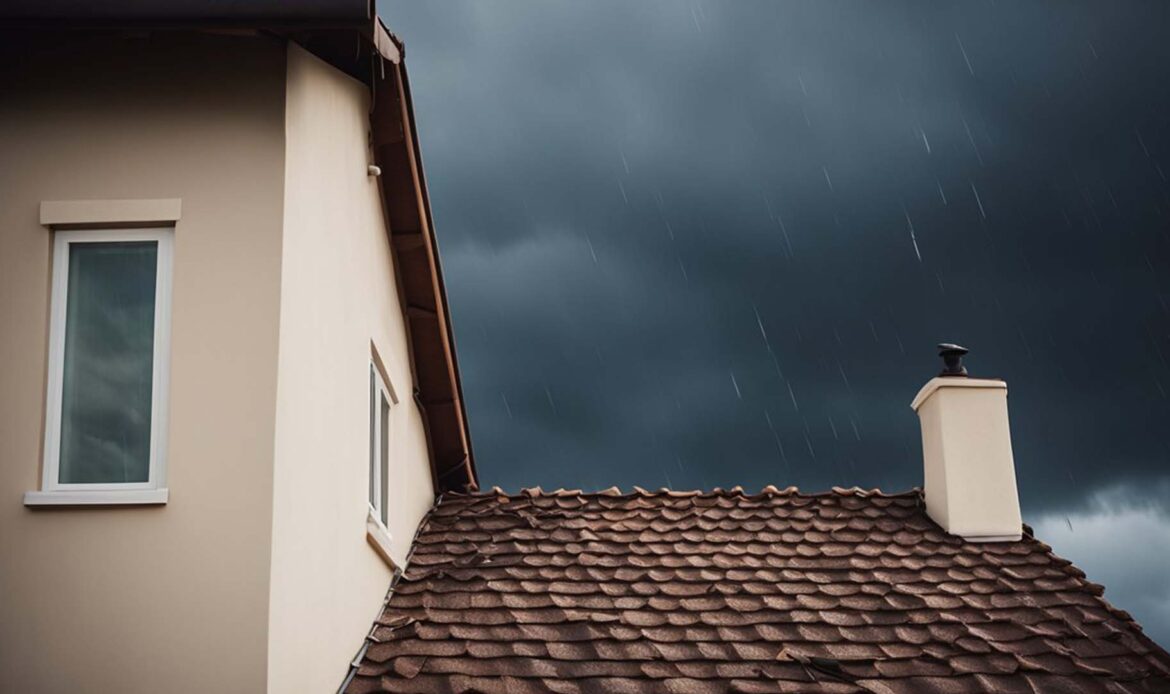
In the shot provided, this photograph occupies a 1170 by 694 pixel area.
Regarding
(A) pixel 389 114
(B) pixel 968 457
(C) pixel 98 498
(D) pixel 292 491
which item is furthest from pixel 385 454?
(B) pixel 968 457

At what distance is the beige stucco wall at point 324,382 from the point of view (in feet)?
24.8

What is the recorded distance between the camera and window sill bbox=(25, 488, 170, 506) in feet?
23.2

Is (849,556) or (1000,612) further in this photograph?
(849,556)

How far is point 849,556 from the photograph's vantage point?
1159 cm

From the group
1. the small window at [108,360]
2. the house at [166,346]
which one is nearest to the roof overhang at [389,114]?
the house at [166,346]

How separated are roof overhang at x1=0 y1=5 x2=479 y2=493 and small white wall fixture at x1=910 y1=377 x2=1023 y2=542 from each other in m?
4.59

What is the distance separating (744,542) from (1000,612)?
7.41ft

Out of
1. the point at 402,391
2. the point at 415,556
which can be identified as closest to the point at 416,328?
the point at 402,391

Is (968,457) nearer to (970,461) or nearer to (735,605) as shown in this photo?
(970,461)

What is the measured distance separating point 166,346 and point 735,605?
5.13 m

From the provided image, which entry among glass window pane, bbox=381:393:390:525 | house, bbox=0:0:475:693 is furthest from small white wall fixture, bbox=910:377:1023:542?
house, bbox=0:0:475:693

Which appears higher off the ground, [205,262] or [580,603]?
[205,262]

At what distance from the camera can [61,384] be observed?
24.3 ft

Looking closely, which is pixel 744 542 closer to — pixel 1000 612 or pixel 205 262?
pixel 1000 612
